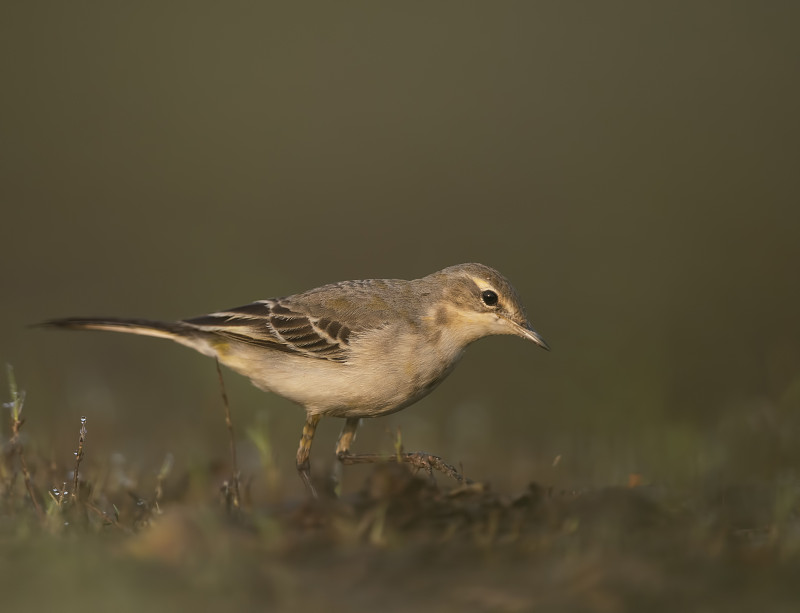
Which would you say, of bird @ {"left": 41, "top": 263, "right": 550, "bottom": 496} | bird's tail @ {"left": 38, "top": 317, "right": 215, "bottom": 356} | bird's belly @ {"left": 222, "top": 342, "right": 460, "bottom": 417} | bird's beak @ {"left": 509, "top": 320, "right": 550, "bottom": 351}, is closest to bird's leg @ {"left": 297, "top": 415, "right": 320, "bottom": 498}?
bird @ {"left": 41, "top": 263, "right": 550, "bottom": 496}

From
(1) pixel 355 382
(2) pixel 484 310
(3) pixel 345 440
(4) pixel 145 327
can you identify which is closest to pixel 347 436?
(3) pixel 345 440

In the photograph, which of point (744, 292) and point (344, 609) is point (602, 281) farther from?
point (344, 609)

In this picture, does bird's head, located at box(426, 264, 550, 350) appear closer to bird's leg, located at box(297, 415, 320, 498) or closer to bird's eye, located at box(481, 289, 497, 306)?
bird's eye, located at box(481, 289, 497, 306)

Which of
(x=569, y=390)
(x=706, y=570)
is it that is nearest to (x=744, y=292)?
(x=569, y=390)

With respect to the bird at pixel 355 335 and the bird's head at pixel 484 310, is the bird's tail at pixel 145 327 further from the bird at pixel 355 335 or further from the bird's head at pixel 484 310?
the bird's head at pixel 484 310

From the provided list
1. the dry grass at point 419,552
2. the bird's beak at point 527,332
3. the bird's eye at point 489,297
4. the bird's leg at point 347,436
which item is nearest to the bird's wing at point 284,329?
the bird's leg at point 347,436

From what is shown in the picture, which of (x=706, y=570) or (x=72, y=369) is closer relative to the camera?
(x=706, y=570)
